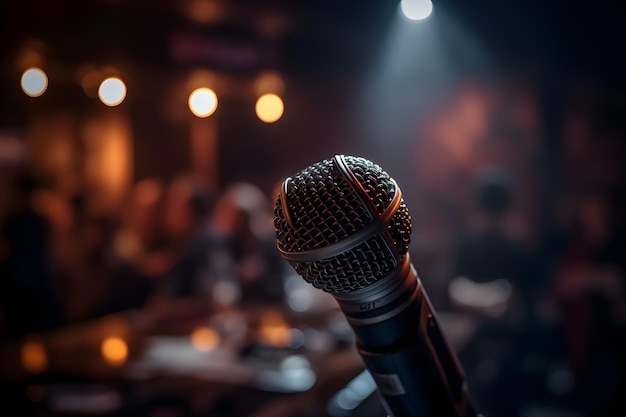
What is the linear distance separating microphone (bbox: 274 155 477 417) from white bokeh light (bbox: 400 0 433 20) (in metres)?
3.88

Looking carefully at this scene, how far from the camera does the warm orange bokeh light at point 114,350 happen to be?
9.71 ft

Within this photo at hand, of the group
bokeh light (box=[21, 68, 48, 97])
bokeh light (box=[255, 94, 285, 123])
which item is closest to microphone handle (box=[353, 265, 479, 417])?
bokeh light (box=[255, 94, 285, 123])

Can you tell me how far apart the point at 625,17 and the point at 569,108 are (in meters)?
1.77

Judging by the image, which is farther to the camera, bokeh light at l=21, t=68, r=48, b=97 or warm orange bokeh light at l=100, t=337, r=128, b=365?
bokeh light at l=21, t=68, r=48, b=97

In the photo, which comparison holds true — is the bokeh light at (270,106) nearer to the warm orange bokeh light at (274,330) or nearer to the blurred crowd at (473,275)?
the blurred crowd at (473,275)

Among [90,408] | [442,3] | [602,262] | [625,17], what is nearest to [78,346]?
[90,408]

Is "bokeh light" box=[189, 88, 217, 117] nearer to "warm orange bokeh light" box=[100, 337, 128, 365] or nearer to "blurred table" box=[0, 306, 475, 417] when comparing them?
"blurred table" box=[0, 306, 475, 417]

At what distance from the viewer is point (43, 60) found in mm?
6078

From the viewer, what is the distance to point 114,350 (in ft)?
10.4

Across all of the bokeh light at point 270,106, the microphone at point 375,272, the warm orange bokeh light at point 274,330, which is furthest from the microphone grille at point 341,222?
the bokeh light at point 270,106

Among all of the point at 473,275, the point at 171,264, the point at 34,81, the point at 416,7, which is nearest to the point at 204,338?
the point at 171,264

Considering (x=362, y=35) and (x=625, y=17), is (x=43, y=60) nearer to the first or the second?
(x=362, y=35)

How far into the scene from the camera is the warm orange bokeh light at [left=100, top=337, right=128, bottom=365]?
296 centimetres

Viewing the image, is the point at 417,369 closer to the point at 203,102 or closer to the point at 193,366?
the point at 193,366
